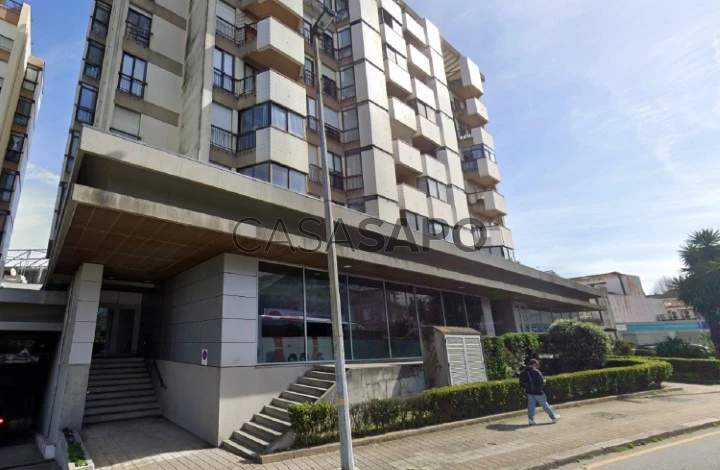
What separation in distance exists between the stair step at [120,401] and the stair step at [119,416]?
1.53 ft

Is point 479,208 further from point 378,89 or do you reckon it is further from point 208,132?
point 208,132

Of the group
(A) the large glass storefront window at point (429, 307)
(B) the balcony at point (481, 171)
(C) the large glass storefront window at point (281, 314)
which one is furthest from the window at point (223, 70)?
(B) the balcony at point (481, 171)

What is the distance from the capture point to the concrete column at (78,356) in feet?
Answer: 34.3

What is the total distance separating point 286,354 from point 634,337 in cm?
4307

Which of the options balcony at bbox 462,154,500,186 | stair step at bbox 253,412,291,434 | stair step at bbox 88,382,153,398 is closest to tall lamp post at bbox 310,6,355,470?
stair step at bbox 253,412,291,434

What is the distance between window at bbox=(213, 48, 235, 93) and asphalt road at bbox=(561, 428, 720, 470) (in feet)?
58.8

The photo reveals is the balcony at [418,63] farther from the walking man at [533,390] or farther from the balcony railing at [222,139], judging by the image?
the walking man at [533,390]

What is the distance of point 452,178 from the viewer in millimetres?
26516

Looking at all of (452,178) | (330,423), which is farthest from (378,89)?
(330,423)

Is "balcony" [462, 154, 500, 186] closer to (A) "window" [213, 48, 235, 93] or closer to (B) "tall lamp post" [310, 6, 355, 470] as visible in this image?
(A) "window" [213, 48, 235, 93]

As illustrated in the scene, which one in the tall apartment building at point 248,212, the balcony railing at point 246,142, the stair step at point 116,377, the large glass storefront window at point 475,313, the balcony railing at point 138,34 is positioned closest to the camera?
the tall apartment building at point 248,212

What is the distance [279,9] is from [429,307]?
16.9 metres

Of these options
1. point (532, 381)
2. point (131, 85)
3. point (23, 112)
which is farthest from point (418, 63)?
point (23, 112)

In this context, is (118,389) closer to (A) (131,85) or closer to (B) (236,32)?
(A) (131,85)
